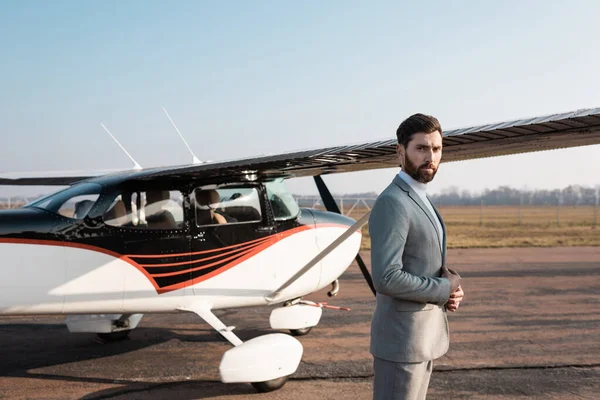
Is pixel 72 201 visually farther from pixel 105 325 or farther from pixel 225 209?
pixel 105 325

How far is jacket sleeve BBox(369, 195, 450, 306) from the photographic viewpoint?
7.24 ft

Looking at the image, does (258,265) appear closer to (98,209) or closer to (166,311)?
(166,311)

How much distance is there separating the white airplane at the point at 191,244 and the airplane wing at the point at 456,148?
0.08 ft

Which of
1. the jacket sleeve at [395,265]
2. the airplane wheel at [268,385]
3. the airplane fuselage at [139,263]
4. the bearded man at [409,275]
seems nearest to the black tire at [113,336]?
the airplane fuselage at [139,263]

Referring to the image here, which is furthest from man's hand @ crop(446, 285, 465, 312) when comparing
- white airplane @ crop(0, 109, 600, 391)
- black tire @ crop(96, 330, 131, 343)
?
black tire @ crop(96, 330, 131, 343)

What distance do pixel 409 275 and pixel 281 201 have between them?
15.1ft

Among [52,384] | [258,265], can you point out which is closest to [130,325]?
[52,384]

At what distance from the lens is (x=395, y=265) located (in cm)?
223

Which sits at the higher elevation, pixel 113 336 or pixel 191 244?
pixel 191 244

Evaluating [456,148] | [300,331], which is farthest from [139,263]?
[456,148]

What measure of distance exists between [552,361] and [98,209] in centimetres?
514

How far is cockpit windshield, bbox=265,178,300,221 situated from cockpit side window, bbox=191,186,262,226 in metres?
0.23

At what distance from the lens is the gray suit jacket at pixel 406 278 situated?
7.31 ft

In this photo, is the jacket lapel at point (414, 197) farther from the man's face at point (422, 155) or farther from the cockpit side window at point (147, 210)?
the cockpit side window at point (147, 210)
